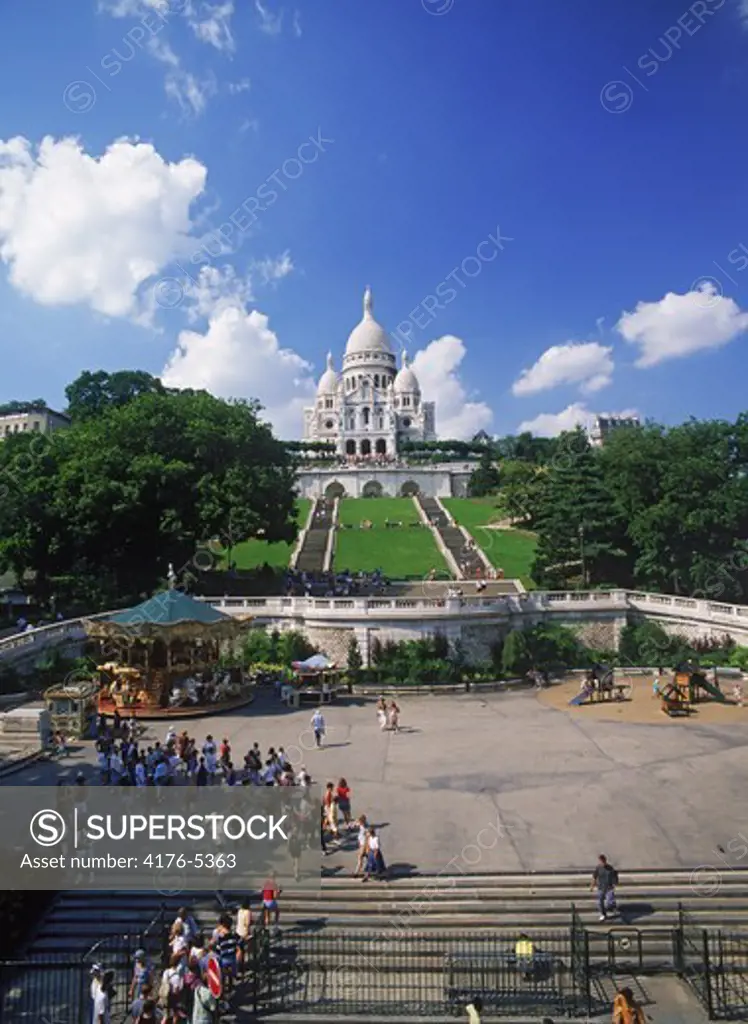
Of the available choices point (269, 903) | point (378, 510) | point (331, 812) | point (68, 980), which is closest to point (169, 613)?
point (331, 812)

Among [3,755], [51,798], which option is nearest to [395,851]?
[51,798]

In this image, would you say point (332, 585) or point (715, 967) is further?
point (332, 585)

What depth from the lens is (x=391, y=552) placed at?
206ft

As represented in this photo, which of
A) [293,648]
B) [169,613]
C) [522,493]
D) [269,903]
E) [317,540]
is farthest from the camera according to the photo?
[522,493]

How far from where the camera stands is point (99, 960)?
13469 mm

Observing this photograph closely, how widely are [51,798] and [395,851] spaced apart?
791 cm

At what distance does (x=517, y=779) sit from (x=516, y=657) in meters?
14.9

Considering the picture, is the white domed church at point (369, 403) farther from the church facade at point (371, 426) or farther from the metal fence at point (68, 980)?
the metal fence at point (68, 980)

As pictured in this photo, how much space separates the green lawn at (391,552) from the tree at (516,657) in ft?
59.9

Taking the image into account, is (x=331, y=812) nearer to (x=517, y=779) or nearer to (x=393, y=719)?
(x=517, y=779)

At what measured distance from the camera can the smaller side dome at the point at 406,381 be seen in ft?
534

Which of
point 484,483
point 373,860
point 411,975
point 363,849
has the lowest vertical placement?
point 411,975

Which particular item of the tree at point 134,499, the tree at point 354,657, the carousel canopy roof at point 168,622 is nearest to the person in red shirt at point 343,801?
the carousel canopy roof at point 168,622

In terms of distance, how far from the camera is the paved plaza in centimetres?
1656
